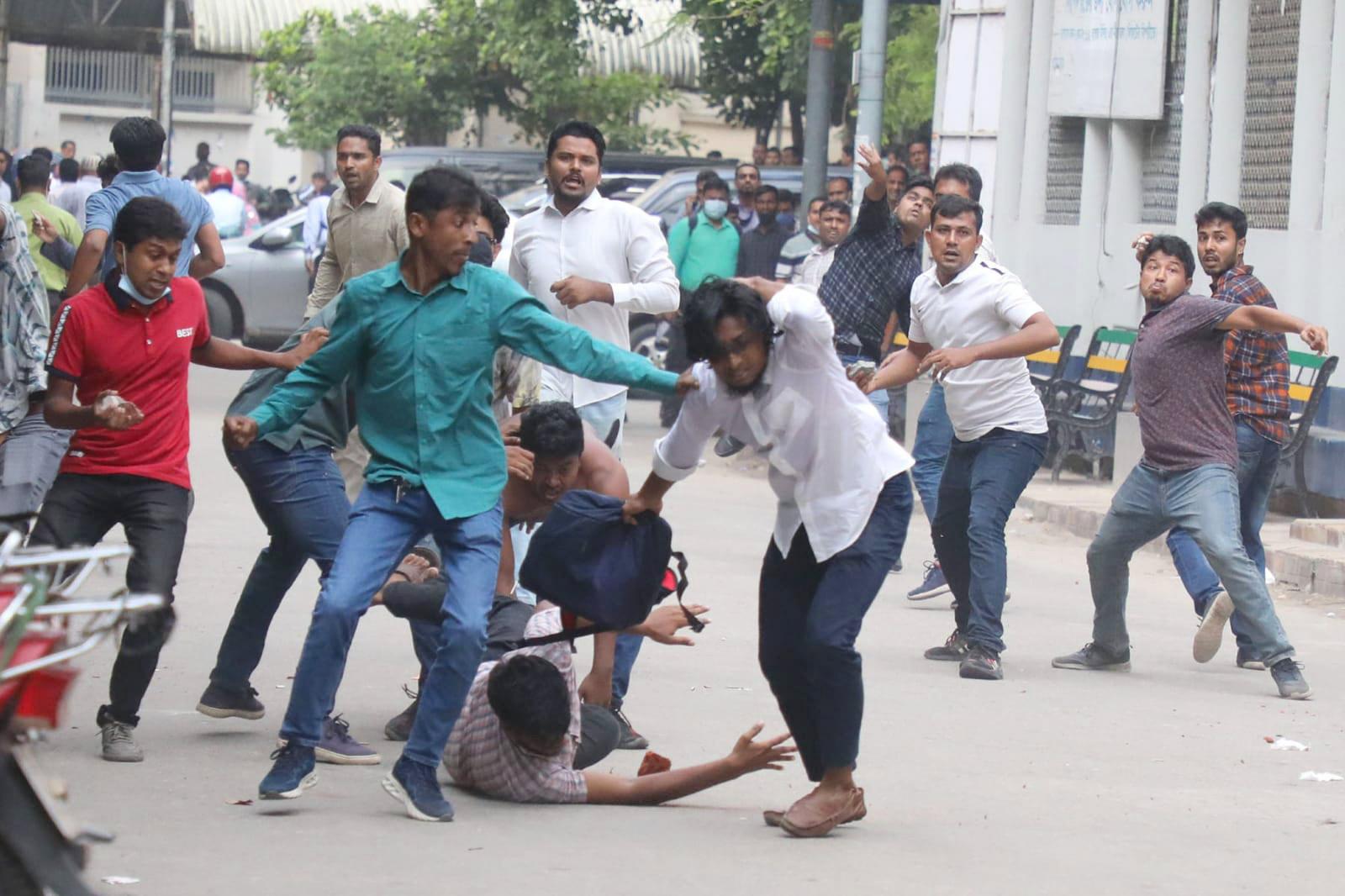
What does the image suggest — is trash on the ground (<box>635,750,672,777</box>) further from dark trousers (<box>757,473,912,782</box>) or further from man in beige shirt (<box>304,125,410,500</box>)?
man in beige shirt (<box>304,125,410,500</box>)

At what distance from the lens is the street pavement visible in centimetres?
487

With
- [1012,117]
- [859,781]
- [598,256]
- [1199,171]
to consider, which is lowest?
[859,781]

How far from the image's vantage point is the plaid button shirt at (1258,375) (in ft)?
27.5

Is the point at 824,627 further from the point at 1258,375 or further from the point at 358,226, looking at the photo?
the point at 1258,375

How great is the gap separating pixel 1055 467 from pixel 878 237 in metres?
3.82

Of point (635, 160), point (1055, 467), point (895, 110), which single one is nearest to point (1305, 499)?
point (1055, 467)

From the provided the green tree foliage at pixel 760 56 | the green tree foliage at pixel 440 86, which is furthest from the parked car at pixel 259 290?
the green tree foliage at pixel 440 86

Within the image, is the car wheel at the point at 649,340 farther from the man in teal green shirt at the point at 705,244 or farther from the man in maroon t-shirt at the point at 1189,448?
the man in maroon t-shirt at the point at 1189,448

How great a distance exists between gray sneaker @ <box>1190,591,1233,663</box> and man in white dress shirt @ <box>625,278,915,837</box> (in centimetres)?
291

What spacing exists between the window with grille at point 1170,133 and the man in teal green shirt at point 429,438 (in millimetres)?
10085

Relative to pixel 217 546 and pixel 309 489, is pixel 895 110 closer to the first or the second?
pixel 217 546

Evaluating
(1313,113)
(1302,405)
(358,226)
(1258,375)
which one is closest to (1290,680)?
(1258,375)

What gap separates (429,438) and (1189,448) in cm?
345

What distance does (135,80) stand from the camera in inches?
1658
